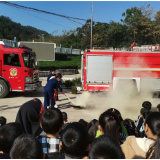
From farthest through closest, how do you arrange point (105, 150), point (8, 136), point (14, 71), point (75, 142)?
1. point (14, 71)
2. point (8, 136)
3. point (75, 142)
4. point (105, 150)

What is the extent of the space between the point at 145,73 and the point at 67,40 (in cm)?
4358

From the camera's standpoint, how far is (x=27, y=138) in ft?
5.16

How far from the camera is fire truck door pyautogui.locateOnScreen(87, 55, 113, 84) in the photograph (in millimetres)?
8906

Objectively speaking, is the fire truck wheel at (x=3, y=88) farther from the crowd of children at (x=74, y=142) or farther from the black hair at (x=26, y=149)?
the black hair at (x=26, y=149)

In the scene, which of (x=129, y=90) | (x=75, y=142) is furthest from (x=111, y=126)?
(x=129, y=90)

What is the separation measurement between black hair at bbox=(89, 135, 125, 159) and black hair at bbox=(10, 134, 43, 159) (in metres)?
0.47

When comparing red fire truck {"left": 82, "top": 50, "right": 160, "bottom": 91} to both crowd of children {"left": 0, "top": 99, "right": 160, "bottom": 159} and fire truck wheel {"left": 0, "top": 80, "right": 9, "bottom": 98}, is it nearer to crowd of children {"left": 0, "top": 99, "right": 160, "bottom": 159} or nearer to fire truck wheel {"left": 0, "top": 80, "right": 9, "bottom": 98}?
fire truck wheel {"left": 0, "top": 80, "right": 9, "bottom": 98}

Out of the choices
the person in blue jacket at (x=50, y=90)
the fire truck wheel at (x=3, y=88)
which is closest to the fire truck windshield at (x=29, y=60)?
the fire truck wheel at (x=3, y=88)

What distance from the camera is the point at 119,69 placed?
886 cm

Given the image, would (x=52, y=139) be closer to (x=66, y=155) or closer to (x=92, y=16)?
(x=66, y=155)

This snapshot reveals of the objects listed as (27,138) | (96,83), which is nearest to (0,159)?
(27,138)

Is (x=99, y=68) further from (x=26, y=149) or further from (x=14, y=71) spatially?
(x=26, y=149)

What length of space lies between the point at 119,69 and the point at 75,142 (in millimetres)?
7565

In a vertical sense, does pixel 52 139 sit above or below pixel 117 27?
below
